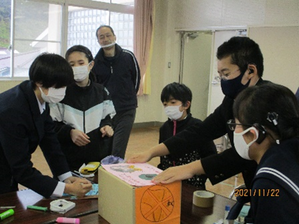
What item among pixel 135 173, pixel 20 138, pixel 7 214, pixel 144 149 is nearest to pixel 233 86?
pixel 135 173

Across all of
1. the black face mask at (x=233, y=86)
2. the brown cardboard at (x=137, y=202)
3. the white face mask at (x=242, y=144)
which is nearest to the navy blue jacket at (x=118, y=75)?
the black face mask at (x=233, y=86)

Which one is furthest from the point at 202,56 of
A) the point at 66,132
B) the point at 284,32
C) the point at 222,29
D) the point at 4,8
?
the point at 66,132

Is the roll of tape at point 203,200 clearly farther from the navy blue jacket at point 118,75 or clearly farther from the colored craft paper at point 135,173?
the navy blue jacket at point 118,75

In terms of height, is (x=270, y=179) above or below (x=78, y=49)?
below

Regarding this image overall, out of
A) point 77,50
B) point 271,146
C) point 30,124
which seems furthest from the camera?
point 77,50

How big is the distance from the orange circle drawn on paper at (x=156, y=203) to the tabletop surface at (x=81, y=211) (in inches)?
4.6

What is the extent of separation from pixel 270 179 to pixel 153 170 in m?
0.60

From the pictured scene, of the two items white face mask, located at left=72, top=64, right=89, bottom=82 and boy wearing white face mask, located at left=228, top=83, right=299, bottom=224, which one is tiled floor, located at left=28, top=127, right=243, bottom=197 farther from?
Result: boy wearing white face mask, located at left=228, top=83, right=299, bottom=224

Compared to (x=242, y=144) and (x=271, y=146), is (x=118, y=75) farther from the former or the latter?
(x=271, y=146)

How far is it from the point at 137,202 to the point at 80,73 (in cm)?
117

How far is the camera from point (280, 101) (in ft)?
3.31

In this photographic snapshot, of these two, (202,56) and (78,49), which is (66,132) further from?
(202,56)

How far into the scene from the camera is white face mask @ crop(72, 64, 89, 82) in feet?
7.05

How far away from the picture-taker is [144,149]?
5352mm
